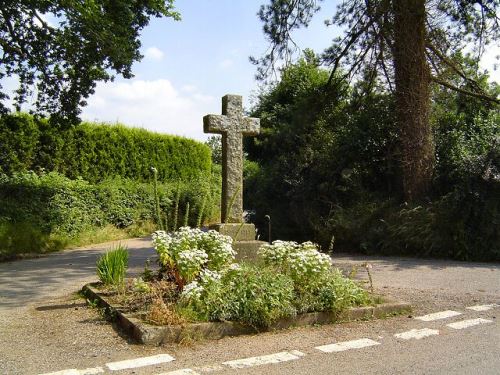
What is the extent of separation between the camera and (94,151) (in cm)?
1677

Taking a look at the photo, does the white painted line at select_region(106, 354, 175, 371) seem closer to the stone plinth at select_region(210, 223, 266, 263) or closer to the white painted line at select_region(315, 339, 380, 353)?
the white painted line at select_region(315, 339, 380, 353)

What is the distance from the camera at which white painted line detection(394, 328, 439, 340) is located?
199 inches

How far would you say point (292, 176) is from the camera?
47.2ft

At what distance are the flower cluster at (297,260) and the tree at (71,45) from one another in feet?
23.7

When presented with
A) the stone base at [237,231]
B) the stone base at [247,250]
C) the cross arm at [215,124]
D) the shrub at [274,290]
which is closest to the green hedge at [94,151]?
the cross arm at [215,124]

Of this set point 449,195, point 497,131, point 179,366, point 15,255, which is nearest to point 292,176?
point 449,195

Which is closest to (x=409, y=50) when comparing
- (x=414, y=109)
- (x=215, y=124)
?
(x=414, y=109)

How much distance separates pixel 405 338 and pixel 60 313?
402 cm

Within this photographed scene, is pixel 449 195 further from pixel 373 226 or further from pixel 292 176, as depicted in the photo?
pixel 292 176

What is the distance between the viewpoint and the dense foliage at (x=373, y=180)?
10.8 m

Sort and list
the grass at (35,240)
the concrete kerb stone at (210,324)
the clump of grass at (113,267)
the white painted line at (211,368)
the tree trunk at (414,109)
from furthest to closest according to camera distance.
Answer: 1. the tree trunk at (414,109)
2. the grass at (35,240)
3. the clump of grass at (113,267)
4. the concrete kerb stone at (210,324)
5. the white painted line at (211,368)

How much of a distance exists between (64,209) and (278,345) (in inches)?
412

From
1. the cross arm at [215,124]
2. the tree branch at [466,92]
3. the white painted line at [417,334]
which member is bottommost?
the white painted line at [417,334]

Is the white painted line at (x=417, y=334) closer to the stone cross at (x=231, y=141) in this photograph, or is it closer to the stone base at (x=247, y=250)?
the stone base at (x=247, y=250)
